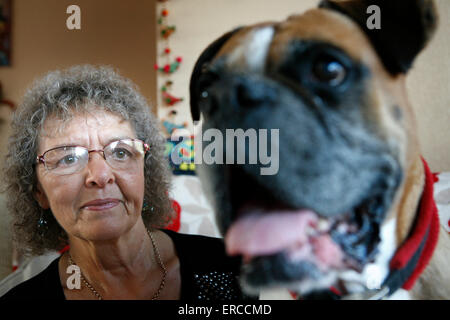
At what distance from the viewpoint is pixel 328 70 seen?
15.0 inches

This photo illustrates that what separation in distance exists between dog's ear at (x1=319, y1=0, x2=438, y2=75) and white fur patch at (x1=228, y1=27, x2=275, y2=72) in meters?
0.10

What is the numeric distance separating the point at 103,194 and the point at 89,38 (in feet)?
1.01

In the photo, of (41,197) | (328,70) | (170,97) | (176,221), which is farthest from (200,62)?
(41,197)

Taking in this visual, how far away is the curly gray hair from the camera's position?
2.06ft

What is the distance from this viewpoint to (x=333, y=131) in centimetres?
37

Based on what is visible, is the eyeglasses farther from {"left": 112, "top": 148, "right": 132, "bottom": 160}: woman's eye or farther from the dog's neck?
the dog's neck

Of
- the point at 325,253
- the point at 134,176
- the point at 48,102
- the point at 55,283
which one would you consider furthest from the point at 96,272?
the point at 325,253

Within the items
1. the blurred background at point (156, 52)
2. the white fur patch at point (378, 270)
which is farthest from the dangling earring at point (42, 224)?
the white fur patch at point (378, 270)

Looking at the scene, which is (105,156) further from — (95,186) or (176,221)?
(176,221)

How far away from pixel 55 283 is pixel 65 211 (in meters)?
0.16

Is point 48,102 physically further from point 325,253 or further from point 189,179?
point 325,253
